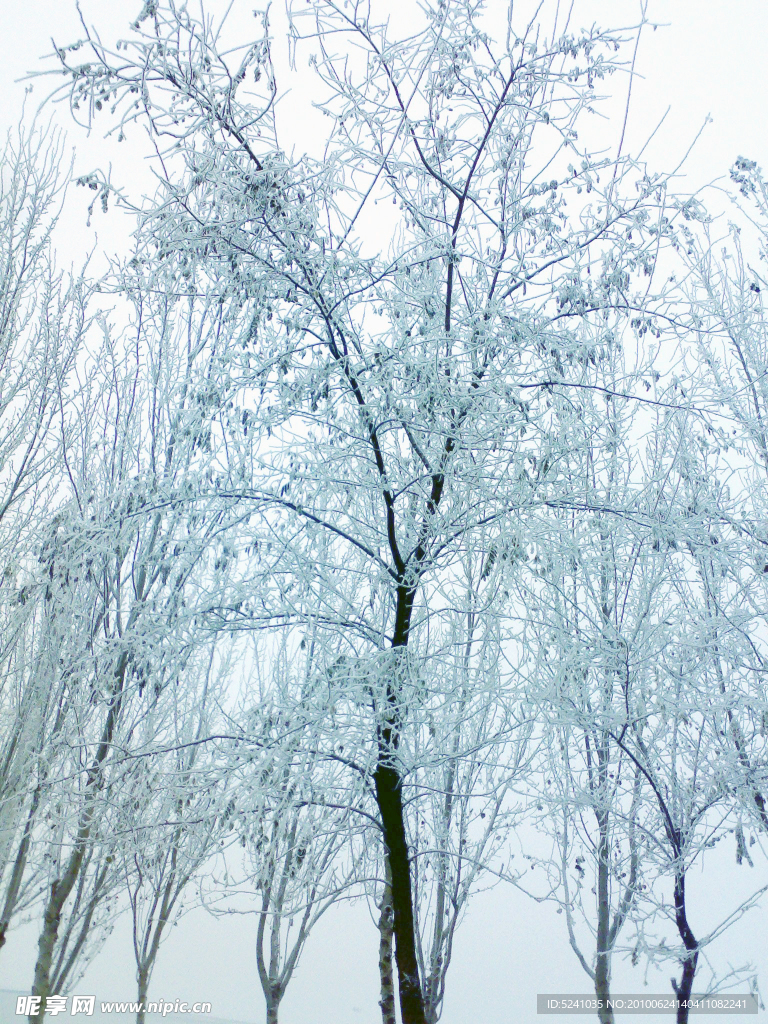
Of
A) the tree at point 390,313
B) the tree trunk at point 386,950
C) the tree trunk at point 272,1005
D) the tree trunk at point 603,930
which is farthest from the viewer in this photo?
the tree trunk at point 272,1005

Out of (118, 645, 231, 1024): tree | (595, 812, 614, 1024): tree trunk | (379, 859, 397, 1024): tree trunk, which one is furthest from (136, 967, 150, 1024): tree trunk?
(595, 812, 614, 1024): tree trunk

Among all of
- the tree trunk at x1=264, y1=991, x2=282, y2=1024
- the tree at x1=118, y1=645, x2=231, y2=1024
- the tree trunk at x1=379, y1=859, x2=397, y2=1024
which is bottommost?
the tree trunk at x1=264, y1=991, x2=282, y2=1024

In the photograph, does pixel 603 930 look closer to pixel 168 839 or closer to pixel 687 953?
pixel 687 953

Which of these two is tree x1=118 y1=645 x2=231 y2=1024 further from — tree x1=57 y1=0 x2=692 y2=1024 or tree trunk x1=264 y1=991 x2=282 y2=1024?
tree x1=57 y1=0 x2=692 y2=1024

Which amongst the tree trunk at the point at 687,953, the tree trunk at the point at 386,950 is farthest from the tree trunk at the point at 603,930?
the tree trunk at the point at 386,950

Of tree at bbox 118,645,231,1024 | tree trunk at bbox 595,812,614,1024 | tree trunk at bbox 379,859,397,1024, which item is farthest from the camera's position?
tree at bbox 118,645,231,1024

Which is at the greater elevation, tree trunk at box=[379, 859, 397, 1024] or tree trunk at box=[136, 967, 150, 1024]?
tree trunk at box=[379, 859, 397, 1024]

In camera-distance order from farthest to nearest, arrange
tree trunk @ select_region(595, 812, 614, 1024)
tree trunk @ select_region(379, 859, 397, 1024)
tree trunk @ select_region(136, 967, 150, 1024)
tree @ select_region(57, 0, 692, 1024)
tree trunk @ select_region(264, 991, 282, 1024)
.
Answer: tree trunk @ select_region(136, 967, 150, 1024) < tree trunk @ select_region(264, 991, 282, 1024) < tree trunk @ select_region(595, 812, 614, 1024) < tree trunk @ select_region(379, 859, 397, 1024) < tree @ select_region(57, 0, 692, 1024)

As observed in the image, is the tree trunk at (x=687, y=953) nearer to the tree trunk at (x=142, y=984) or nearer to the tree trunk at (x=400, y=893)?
the tree trunk at (x=400, y=893)

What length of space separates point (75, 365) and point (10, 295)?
28.2 inches

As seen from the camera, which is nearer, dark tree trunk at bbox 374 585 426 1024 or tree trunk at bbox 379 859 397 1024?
dark tree trunk at bbox 374 585 426 1024

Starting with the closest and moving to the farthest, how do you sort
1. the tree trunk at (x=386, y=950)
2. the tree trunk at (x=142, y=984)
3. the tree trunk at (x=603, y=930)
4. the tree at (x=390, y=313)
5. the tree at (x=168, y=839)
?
the tree at (x=390, y=313) → the tree trunk at (x=386, y=950) → the tree trunk at (x=603, y=930) → the tree at (x=168, y=839) → the tree trunk at (x=142, y=984)

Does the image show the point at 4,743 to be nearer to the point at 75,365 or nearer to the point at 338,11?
the point at 75,365

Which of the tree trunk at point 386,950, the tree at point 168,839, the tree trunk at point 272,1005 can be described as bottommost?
the tree trunk at point 272,1005
